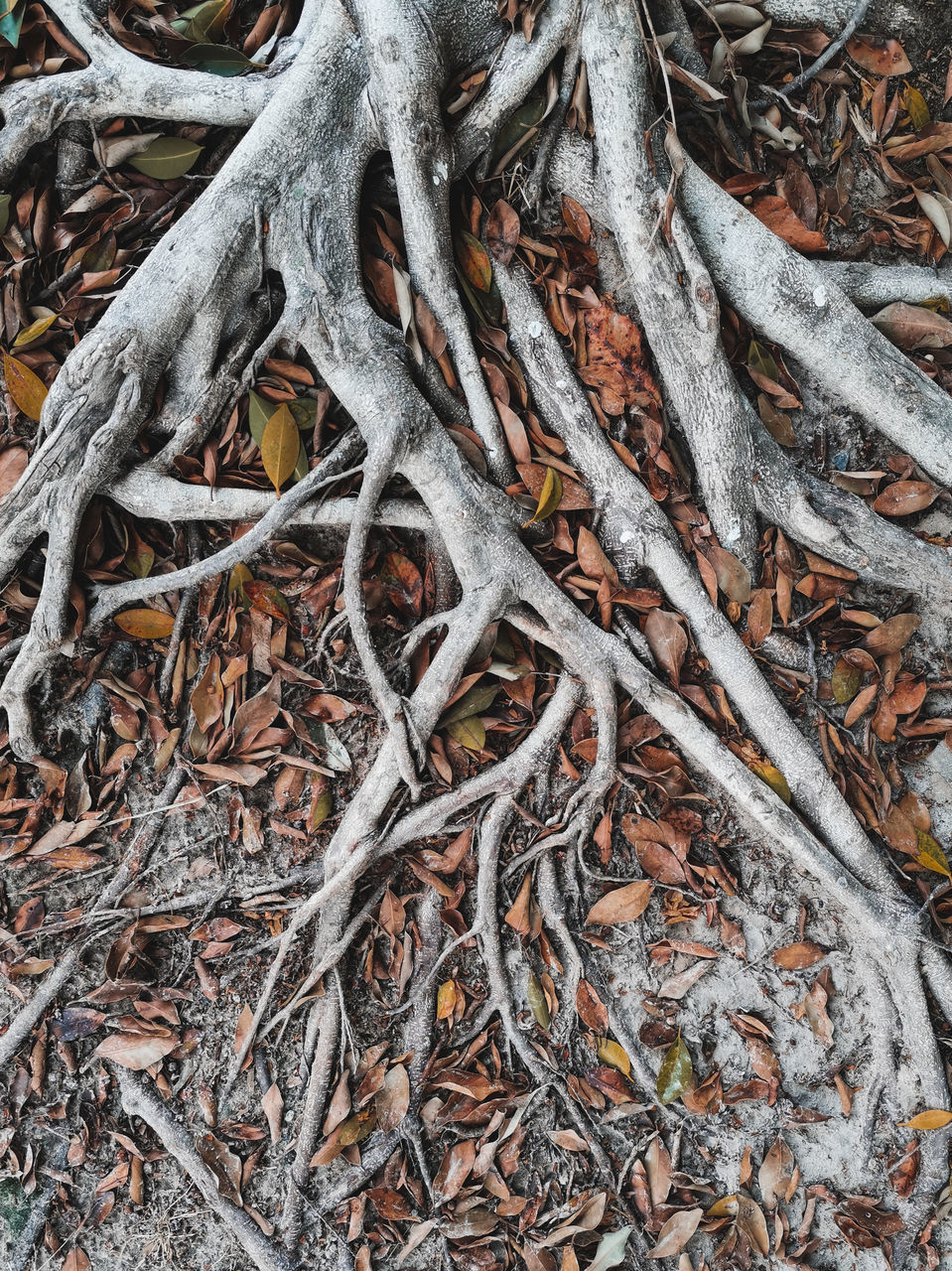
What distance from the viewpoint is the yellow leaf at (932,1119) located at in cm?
210

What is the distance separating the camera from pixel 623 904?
7.18 feet

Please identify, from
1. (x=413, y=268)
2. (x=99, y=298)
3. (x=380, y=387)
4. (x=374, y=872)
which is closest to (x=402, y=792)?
(x=374, y=872)

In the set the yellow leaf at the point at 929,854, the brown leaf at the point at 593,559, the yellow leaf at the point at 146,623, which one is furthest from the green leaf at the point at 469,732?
the yellow leaf at the point at 929,854

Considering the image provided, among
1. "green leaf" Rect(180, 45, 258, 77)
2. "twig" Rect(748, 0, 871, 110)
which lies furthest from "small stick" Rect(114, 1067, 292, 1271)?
"twig" Rect(748, 0, 871, 110)

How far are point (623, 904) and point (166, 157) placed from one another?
227 centimetres

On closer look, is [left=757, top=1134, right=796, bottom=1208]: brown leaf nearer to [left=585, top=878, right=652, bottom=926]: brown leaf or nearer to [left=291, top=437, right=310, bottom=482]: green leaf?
[left=585, top=878, right=652, bottom=926]: brown leaf

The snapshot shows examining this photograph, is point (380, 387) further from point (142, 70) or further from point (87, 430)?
point (142, 70)

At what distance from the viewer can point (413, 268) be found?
6.86 ft

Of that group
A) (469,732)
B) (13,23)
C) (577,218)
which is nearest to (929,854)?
(469,732)

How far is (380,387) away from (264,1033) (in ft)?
5.51

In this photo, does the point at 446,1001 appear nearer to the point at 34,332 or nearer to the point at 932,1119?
the point at 932,1119

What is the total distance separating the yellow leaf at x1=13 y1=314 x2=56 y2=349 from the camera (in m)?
2.13

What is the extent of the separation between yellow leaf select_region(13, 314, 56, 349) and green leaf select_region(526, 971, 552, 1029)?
6.89ft

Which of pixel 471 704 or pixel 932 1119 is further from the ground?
pixel 471 704
